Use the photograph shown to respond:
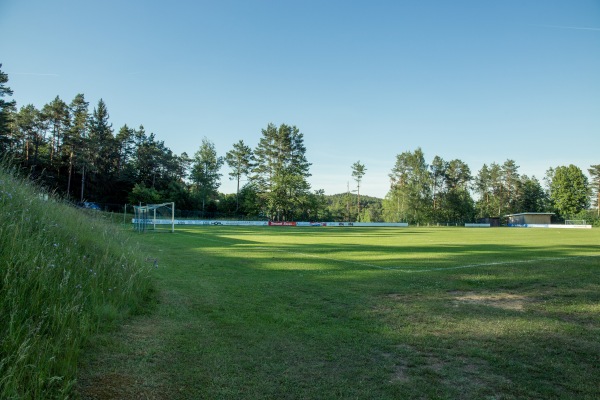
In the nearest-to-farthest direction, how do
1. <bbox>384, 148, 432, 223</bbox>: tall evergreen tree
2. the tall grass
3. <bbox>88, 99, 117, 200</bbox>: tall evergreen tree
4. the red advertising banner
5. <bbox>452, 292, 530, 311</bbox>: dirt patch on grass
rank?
the tall grass → <bbox>452, 292, 530, 311</bbox>: dirt patch on grass → <bbox>88, 99, 117, 200</bbox>: tall evergreen tree → the red advertising banner → <bbox>384, 148, 432, 223</bbox>: tall evergreen tree

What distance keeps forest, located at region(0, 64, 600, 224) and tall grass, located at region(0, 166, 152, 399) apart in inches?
1540

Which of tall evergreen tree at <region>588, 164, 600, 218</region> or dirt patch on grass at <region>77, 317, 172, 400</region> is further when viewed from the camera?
tall evergreen tree at <region>588, 164, 600, 218</region>

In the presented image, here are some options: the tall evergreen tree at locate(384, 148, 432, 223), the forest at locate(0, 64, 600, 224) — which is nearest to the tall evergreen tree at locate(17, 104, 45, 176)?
the forest at locate(0, 64, 600, 224)

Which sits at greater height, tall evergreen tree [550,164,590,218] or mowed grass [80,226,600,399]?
tall evergreen tree [550,164,590,218]

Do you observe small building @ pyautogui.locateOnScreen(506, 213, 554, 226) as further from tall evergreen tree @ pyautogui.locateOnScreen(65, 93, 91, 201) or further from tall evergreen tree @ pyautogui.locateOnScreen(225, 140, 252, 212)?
tall evergreen tree @ pyautogui.locateOnScreen(65, 93, 91, 201)

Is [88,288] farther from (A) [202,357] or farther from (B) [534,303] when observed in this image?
(B) [534,303]

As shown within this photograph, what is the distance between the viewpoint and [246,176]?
81.4 metres

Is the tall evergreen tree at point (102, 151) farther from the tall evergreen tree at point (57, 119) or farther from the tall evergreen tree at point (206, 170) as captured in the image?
the tall evergreen tree at point (206, 170)

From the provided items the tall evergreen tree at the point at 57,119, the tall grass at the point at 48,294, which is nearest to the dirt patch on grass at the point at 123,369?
the tall grass at the point at 48,294

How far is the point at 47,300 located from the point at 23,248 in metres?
0.93

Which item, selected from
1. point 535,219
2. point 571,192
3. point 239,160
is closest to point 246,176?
point 239,160

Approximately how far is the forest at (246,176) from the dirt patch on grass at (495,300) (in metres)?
43.9

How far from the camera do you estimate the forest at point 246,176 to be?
60.2 m

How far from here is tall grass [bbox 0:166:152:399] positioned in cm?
283
